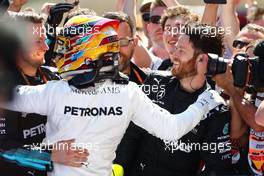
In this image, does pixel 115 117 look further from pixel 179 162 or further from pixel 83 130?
pixel 179 162

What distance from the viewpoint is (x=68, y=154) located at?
7.96ft

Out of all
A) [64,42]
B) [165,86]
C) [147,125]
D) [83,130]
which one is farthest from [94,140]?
[165,86]

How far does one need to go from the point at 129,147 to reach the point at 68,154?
2.10ft

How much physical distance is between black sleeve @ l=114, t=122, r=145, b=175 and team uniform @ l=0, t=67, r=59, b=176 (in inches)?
17.4

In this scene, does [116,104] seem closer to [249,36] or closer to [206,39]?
[206,39]

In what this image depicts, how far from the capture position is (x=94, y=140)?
2424 millimetres

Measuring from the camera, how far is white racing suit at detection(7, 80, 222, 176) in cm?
242

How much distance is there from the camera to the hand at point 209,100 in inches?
102

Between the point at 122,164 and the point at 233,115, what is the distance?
0.67 meters

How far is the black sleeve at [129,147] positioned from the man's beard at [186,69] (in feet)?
1.28

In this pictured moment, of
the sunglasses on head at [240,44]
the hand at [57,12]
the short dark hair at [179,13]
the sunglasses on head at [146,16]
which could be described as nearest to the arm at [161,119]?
the sunglasses on head at [240,44]

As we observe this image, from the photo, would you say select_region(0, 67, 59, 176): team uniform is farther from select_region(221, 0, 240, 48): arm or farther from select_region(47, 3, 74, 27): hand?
select_region(221, 0, 240, 48): arm

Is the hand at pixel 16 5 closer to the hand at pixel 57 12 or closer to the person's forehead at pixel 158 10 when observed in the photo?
the hand at pixel 57 12

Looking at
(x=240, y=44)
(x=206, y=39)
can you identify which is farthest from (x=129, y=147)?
(x=240, y=44)
